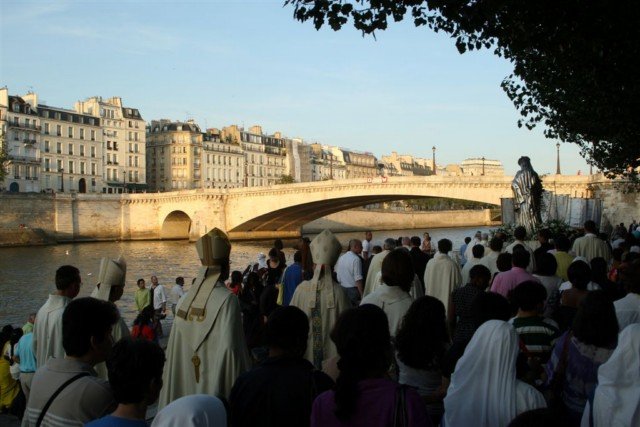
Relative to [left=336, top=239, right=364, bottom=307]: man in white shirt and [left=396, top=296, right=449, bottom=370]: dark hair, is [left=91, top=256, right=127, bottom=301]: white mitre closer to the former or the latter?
[left=396, top=296, right=449, bottom=370]: dark hair

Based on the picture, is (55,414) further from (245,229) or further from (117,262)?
(245,229)

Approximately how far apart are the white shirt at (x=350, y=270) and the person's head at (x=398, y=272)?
4.45 meters

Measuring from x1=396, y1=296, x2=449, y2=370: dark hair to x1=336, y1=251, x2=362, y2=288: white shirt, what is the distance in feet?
18.2

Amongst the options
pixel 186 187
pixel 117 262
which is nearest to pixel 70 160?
pixel 186 187

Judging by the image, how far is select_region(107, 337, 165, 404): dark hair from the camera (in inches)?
108

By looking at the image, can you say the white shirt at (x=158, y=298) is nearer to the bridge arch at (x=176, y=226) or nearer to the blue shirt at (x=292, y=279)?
the blue shirt at (x=292, y=279)

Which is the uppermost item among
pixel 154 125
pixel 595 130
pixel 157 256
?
pixel 154 125

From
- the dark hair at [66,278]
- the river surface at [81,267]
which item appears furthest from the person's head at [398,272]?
the river surface at [81,267]

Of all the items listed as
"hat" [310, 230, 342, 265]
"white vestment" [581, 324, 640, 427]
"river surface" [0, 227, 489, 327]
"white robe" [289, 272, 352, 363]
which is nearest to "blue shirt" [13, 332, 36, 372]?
"white robe" [289, 272, 352, 363]

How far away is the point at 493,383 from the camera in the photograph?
3.25m

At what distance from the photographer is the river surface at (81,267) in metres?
24.3

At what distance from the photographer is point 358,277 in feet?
31.1

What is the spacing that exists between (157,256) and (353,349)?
41936 mm

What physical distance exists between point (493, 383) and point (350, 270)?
6362mm
